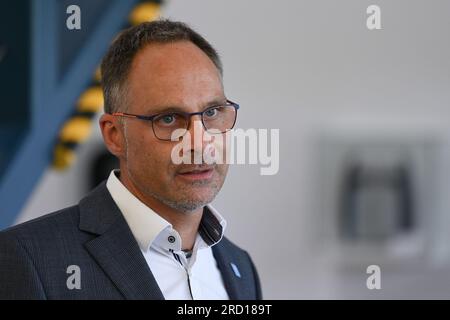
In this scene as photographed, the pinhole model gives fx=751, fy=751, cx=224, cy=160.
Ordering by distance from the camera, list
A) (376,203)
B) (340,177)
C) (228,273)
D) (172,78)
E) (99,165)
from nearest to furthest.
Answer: (172,78)
(228,273)
(99,165)
(340,177)
(376,203)

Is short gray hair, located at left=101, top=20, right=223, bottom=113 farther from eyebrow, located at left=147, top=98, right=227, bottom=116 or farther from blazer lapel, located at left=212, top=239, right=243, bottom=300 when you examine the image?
blazer lapel, located at left=212, top=239, right=243, bottom=300

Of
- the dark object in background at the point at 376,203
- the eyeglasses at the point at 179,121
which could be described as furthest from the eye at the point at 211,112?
the dark object in background at the point at 376,203

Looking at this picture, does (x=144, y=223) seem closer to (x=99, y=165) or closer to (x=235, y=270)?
(x=235, y=270)

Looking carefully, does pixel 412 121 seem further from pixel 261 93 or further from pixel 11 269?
pixel 11 269

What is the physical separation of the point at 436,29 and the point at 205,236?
0.53m

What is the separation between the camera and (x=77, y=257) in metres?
0.76

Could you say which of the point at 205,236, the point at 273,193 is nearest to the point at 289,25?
the point at 205,236

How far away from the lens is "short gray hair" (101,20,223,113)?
770 millimetres

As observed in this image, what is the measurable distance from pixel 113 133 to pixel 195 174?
0.39 ft

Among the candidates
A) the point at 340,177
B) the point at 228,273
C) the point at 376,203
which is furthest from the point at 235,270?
the point at 376,203

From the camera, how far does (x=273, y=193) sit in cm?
313

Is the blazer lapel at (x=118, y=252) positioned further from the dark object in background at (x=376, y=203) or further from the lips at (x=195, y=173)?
the dark object in background at (x=376, y=203)

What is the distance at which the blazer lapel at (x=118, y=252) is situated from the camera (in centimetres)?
76

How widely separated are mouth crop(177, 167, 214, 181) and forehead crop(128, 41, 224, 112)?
6cm
